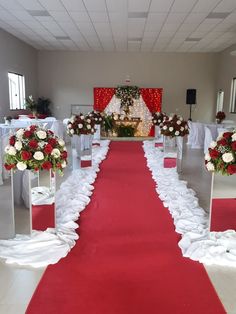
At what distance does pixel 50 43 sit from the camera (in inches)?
496

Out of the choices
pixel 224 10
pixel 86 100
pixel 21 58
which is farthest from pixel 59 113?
pixel 224 10

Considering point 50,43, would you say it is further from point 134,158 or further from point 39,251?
point 39,251

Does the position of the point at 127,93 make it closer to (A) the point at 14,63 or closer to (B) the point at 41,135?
(A) the point at 14,63

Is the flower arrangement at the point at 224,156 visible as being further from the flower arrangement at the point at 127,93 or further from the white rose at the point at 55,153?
the flower arrangement at the point at 127,93

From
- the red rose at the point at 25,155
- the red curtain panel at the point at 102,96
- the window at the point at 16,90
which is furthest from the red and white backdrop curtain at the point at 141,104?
the red rose at the point at 25,155

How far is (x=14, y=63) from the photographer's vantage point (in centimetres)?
1130

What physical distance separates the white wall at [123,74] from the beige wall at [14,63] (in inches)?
32.9

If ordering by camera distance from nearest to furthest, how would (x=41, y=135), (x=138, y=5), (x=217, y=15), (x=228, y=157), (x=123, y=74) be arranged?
(x=228, y=157) < (x=41, y=135) < (x=138, y=5) < (x=217, y=15) < (x=123, y=74)

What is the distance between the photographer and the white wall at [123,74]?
14.2m

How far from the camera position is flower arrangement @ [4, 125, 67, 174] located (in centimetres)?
303

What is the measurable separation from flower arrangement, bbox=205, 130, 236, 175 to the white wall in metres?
11.8

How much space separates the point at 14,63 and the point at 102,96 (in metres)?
4.58

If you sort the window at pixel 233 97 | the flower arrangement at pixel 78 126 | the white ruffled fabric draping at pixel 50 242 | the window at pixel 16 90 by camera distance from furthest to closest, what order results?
the window at pixel 233 97 < the window at pixel 16 90 < the flower arrangement at pixel 78 126 < the white ruffled fabric draping at pixel 50 242

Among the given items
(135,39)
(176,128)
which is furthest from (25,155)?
(135,39)
